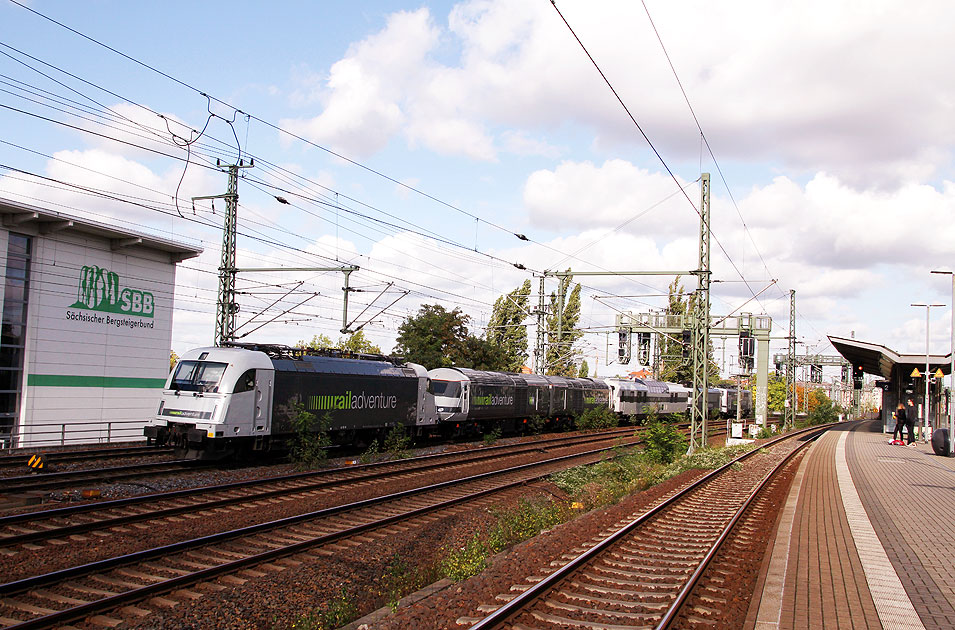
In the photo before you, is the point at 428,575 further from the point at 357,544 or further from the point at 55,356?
the point at 55,356

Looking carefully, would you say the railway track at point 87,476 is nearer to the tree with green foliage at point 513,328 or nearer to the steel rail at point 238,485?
the steel rail at point 238,485

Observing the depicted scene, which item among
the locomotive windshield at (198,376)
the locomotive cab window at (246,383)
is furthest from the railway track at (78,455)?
the locomotive cab window at (246,383)

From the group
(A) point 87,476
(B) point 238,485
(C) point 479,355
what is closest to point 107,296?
(A) point 87,476

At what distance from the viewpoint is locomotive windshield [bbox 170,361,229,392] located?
17.7 meters

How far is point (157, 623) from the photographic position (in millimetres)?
7016

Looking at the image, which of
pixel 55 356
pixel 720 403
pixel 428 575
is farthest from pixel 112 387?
pixel 720 403

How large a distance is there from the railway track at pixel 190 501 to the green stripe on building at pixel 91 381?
49.6 ft

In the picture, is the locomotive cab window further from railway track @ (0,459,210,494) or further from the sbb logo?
the sbb logo

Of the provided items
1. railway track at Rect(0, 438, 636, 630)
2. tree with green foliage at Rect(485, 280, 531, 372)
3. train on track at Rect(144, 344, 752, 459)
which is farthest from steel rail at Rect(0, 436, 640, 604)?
tree with green foliage at Rect(485, 280, 531, 372)

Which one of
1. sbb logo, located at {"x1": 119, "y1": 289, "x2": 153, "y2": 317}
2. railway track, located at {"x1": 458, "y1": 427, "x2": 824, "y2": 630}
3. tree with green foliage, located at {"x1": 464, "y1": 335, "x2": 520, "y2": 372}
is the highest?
sbb logo, located at {"x1": 119, "y1": 289, "x2": 153, "y2": 317}

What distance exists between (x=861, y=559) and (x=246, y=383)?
13942 millimetres

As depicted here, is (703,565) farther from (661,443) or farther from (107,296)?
(107,296)

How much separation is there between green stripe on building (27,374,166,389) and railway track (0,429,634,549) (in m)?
15.1

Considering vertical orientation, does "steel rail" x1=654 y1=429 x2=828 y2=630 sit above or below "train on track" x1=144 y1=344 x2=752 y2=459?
below
